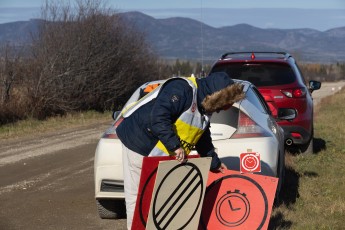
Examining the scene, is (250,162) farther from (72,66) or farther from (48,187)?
(72,66)

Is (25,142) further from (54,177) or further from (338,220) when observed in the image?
(338,220)

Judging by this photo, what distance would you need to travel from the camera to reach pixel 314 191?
8.58 metres

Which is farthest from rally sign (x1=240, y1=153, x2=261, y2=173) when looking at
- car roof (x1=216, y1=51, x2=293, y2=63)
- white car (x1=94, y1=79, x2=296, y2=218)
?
car roof (x1=216, y1=51, x2=293, y2=63)

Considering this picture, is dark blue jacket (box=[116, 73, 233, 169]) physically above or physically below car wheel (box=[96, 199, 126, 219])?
above

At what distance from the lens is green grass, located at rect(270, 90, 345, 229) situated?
690 centimetres

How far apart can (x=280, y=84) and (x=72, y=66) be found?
56.2 ft

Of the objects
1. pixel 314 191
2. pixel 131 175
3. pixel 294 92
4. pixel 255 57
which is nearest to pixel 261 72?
pixel 255 57

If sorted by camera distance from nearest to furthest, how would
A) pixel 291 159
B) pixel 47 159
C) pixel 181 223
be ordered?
pixel 181 223
pixel 291 159
pixel 47 159

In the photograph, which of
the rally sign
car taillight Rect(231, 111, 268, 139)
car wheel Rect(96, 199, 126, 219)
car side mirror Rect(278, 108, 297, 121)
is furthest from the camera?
car side mirror Rect(278, 108, 297, 121)

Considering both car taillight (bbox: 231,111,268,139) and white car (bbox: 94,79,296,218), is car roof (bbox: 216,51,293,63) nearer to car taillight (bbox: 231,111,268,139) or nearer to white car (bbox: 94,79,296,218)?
white car (bbox: 94,79,296,218)

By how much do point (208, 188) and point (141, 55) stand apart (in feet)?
94.6

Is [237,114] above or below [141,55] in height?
above

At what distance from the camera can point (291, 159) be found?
11188 mm

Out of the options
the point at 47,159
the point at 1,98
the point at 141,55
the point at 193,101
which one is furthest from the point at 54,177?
the point at 141,55
